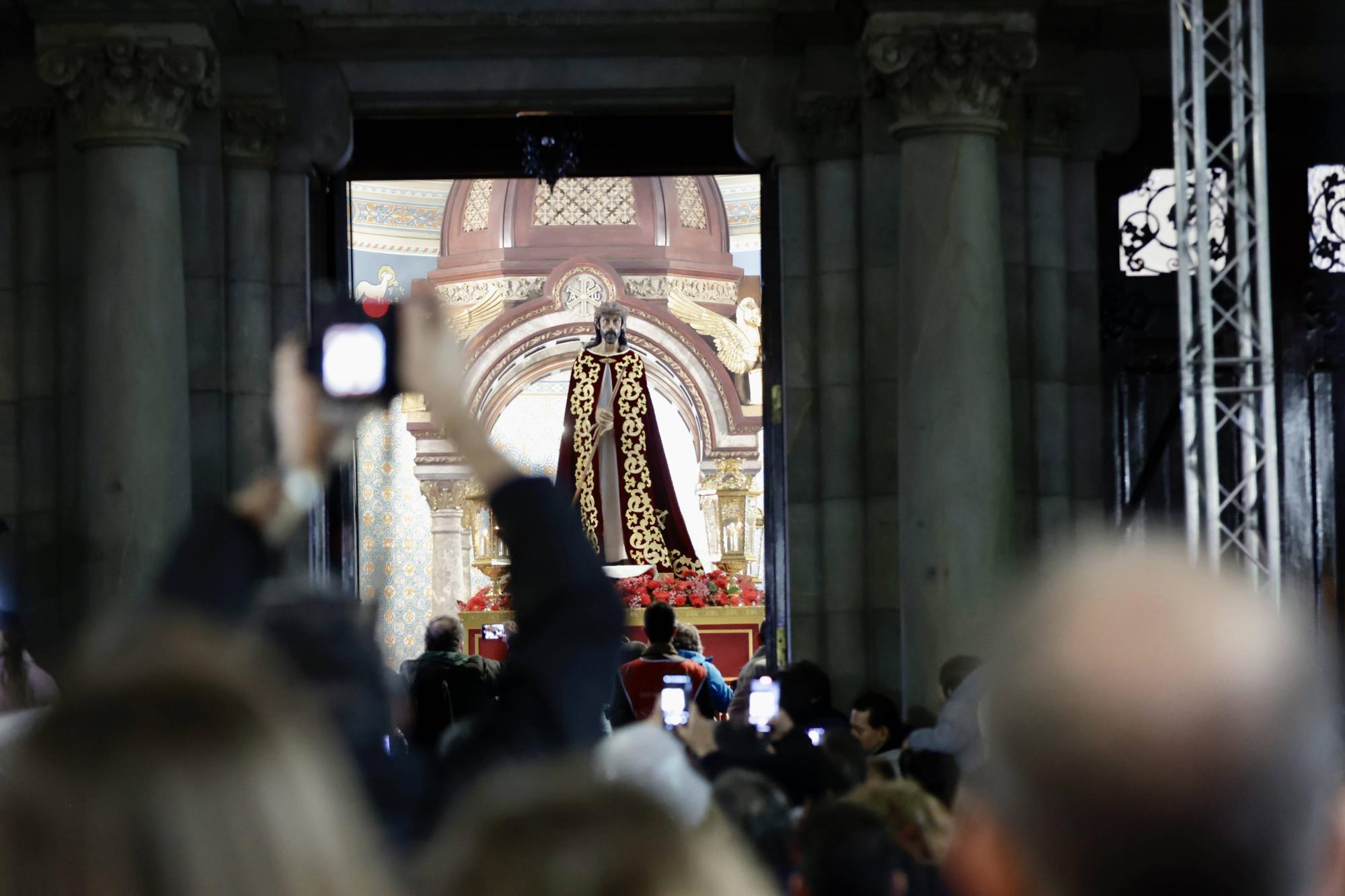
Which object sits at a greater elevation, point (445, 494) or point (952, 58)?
point (952, 58)

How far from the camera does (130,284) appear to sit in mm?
8438

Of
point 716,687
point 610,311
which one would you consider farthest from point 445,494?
point 716,687

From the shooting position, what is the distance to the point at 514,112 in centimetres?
976

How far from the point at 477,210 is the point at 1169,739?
787 inches

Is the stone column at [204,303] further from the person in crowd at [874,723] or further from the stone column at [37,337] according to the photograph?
the person in crowd at [874,723]

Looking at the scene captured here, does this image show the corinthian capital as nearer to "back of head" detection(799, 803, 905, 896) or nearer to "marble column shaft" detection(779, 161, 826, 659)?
"marble column shaft" detection(779, 161, 826, 659)

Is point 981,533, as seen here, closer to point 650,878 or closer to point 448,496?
point 650,878

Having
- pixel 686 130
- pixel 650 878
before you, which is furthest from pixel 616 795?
pixel 686 130

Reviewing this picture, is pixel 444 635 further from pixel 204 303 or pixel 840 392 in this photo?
pixel 840 392

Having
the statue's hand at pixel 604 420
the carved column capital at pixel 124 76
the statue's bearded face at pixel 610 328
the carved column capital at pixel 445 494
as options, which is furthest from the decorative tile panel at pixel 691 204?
the carved column capital at pixel 124 76

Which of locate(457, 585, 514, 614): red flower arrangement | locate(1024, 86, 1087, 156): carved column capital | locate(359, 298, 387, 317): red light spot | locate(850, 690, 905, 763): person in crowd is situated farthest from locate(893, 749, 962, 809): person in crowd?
locate(457, 585, 514, 614): red flower arrangement

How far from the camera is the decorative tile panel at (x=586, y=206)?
2075 cm

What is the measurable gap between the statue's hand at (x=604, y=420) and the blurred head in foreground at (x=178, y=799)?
1637 centimetres

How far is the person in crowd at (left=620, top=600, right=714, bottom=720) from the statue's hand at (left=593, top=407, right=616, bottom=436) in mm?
8029
